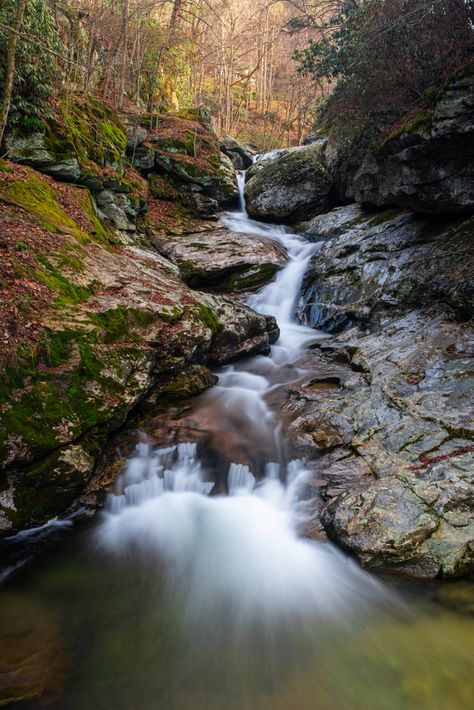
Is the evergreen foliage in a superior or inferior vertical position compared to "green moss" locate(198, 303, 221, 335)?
superior

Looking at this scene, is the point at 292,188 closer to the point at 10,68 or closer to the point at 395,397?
the point at 10,68

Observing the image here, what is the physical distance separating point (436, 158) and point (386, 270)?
2569mm

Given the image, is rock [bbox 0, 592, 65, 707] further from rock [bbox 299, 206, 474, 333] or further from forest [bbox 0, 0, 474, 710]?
rock [bbox 299, 206, 474, 333]

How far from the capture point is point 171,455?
218 inches

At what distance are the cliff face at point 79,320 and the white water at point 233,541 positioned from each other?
84cm

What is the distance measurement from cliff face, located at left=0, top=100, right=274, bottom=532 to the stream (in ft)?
2.69

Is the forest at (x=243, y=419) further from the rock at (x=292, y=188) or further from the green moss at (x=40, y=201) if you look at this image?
the rock at (x=292, y=188)

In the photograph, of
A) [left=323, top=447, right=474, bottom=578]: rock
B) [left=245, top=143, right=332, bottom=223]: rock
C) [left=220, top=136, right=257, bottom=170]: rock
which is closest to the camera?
[left=323, top=447, right=474, bottom=578]: rock

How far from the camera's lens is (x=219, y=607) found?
380 centimetres

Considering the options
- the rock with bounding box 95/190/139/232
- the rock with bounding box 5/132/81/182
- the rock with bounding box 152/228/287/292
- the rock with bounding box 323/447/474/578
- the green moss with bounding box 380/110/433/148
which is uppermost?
the green moss with bounding box 380/110/433/148

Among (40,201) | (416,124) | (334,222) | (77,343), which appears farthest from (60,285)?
(334,222)

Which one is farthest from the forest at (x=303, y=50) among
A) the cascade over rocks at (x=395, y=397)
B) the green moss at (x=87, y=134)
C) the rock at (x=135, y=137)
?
the cascade over rocks at (x=395, y=397)

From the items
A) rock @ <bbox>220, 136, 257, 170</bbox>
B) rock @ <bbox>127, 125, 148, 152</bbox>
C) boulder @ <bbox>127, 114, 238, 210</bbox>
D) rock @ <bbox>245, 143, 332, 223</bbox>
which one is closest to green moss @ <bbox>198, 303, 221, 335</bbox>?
boulder @ <bbox>127, 114, 238, 210</bbox>

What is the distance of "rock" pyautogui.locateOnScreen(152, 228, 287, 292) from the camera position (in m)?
11.4
